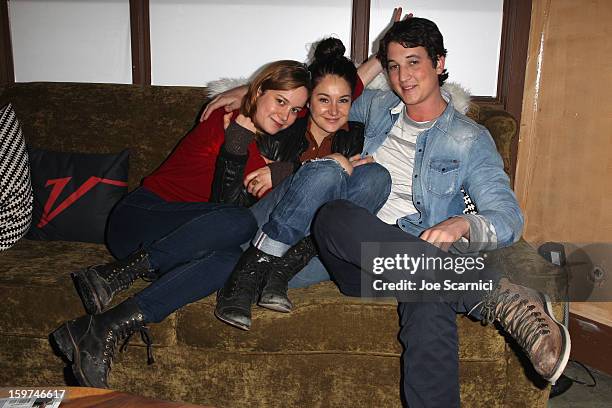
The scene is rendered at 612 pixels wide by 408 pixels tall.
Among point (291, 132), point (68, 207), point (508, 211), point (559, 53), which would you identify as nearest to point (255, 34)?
point (291, 132)

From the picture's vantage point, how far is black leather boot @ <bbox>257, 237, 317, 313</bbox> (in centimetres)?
170

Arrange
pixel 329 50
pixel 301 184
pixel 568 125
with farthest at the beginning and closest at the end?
pixel 568 125
pixel 329 50
pixel 301 184

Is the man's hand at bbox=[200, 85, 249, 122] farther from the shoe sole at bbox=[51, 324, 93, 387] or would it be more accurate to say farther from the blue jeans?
the shoe sole at bbox=[51, 324, 93, 387]

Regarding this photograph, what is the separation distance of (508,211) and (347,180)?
1.66ft

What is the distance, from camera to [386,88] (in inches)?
88.5

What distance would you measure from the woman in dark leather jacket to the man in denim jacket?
0.25 feet

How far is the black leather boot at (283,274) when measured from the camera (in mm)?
1702

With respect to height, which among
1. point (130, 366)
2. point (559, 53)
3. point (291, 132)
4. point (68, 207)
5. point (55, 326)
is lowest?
A: point (130, 366)

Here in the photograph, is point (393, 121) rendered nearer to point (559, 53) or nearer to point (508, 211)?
point (508, 211)

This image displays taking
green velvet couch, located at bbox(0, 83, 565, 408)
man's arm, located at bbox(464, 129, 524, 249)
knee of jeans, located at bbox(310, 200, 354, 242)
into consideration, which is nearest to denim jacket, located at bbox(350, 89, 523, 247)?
man's arm, located at bbox(464, 129, 524, 249)

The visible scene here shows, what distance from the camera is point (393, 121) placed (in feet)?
7.07

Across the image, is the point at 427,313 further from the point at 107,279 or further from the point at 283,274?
the point at 107,279

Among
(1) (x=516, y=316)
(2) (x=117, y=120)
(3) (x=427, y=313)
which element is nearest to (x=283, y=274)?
(3) (x=427, y=313)

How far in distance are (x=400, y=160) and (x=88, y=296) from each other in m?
1.14
